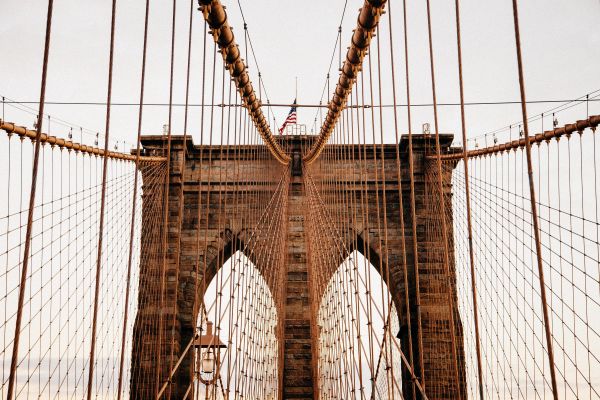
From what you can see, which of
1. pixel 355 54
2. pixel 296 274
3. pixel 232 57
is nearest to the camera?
pixel 232 57

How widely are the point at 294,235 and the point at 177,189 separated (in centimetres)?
273

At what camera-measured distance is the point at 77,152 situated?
31.4 ft

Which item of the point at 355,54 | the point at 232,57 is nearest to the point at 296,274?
the point at 355,54

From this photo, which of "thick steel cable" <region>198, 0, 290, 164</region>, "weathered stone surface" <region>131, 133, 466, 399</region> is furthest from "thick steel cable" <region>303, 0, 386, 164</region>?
"weathered stone surface" <region>131, 133, 466, 399</region>

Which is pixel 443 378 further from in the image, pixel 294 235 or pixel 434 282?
pixel 294 235

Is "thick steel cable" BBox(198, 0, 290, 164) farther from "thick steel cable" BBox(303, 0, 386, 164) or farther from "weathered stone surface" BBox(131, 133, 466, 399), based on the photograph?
"weathered stone surface" BBox(131, 133, 466, 399)

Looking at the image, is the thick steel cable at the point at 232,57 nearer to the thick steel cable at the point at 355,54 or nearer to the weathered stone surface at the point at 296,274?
the thick steel cable at the point at 355,54

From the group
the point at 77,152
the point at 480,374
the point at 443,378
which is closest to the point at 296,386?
the point at 443,378

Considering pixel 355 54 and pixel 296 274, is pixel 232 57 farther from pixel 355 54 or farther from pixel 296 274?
pixel 296 274

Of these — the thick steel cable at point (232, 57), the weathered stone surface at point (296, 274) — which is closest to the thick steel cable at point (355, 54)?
the thick steel cable at point (232, 57)

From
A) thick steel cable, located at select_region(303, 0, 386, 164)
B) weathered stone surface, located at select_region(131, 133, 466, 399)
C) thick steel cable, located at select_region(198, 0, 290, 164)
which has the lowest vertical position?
weathered stone surface, located at select_region(131, 133, 466, 399)

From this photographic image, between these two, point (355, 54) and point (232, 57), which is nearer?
point (232, 57)

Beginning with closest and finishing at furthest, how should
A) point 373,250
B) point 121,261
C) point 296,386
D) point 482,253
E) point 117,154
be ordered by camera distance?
1. point 117,154
2. point 121,261
3. point 482,253
4. point 296,386
5. point 373,250

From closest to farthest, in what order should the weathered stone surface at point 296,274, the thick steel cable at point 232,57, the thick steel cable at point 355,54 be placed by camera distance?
1. the thick steel cable at point 232,57
2. the thick steel cable at point 355,54
3. the weathered stone surface at point 296,274
